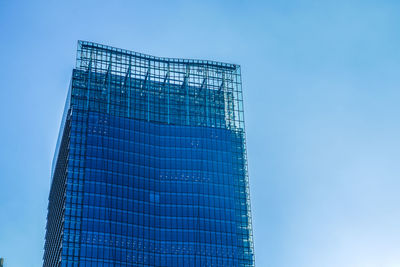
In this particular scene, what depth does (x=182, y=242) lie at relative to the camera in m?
183

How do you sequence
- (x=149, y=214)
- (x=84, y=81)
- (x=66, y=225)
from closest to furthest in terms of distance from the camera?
1. (x=66, y=225)
2. (x=149, y=214)
3. (x=84, y=81)

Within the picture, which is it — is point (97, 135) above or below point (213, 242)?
above

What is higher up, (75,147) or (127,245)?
(75,147)

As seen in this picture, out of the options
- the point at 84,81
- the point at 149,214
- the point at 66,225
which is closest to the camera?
the point at 66,225

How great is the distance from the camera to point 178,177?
194 m

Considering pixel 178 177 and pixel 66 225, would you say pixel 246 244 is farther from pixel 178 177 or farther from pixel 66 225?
pixel 66 225

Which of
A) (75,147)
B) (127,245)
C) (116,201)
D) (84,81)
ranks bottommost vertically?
(127,245)

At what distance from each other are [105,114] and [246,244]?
53473 millimetres

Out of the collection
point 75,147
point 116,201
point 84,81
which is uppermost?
point 84,81

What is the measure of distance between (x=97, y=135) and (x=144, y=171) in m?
16.5

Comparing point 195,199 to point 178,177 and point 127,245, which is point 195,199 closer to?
point 178,177

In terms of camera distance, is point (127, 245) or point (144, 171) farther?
point (144, 171)

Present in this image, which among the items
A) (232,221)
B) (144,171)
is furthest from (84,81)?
(232,221)

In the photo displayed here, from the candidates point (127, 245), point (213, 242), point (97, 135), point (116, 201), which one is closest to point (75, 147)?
point (97, 135)
